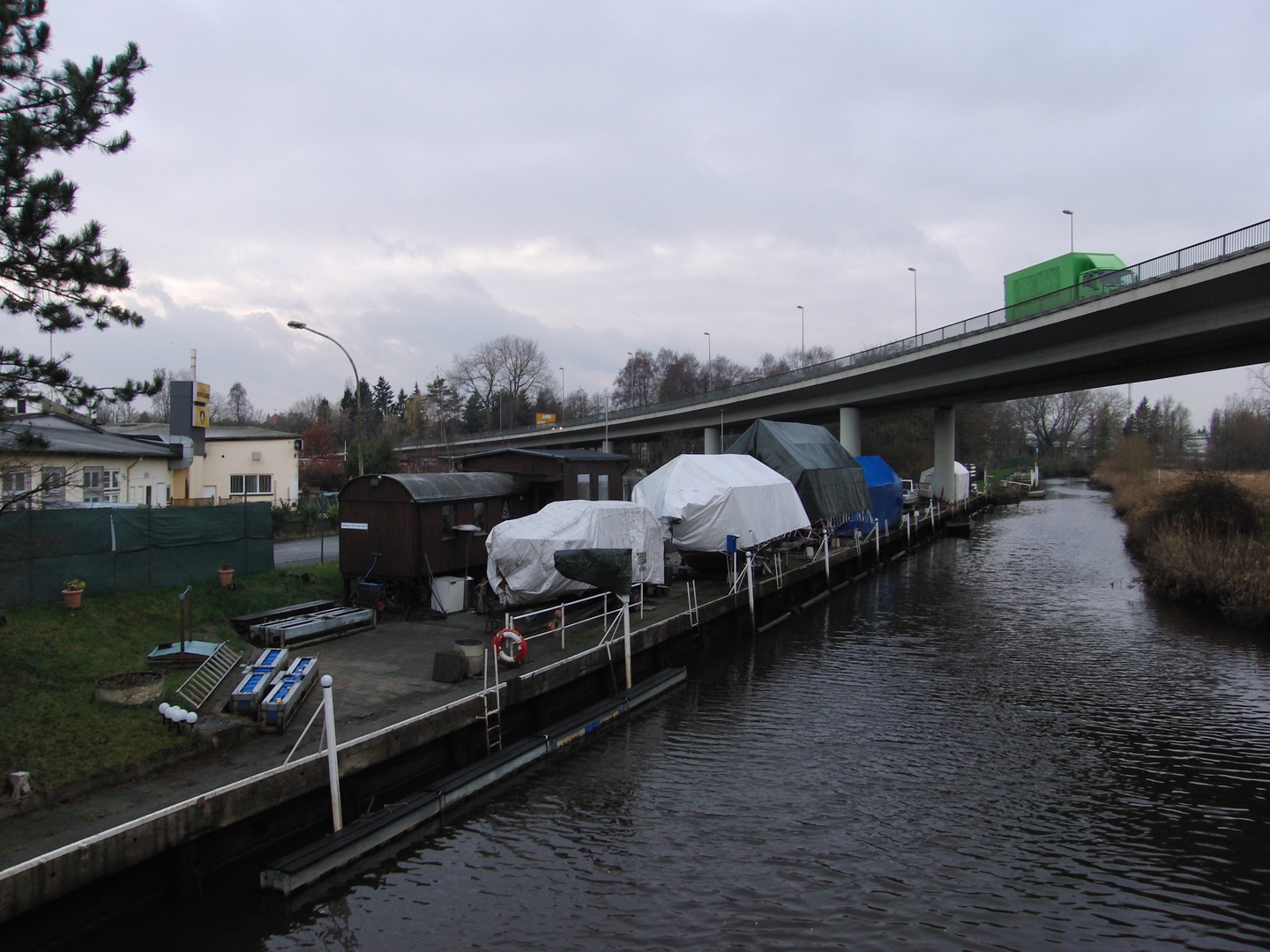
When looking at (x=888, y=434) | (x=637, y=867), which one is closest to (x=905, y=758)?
(x=637, y=867)

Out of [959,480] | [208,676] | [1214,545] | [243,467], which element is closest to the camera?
[208,676]

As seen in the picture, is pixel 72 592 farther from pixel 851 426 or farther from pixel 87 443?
pixel 851 426

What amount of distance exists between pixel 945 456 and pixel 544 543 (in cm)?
4557

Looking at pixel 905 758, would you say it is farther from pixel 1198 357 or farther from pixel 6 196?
pixel 1198 357

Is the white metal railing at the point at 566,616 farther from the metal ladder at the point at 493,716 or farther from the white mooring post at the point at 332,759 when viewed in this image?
the white mooring post at the point at 332,759

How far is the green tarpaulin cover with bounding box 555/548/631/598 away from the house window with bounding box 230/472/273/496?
83.1ft

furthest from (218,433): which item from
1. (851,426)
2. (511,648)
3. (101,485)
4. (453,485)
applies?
(851,426)

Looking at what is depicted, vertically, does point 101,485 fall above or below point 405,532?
above

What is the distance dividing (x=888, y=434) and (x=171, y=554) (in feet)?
219

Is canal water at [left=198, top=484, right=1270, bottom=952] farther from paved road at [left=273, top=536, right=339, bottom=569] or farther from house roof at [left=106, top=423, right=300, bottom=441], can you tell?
house roof at [left=106, top=423, right=300, bottom=441]

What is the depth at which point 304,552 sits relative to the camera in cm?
2431

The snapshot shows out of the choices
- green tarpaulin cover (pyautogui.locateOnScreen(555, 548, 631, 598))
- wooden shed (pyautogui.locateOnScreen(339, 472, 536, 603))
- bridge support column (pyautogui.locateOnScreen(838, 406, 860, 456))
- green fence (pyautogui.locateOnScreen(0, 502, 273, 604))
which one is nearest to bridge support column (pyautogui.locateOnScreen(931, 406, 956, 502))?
bridge support column (pyautogui.locateOnScreen(838, 406, 860, 456))

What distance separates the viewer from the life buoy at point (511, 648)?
12641mm

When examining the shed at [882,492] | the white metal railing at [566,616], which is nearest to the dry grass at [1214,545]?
the shed at [882,492]
